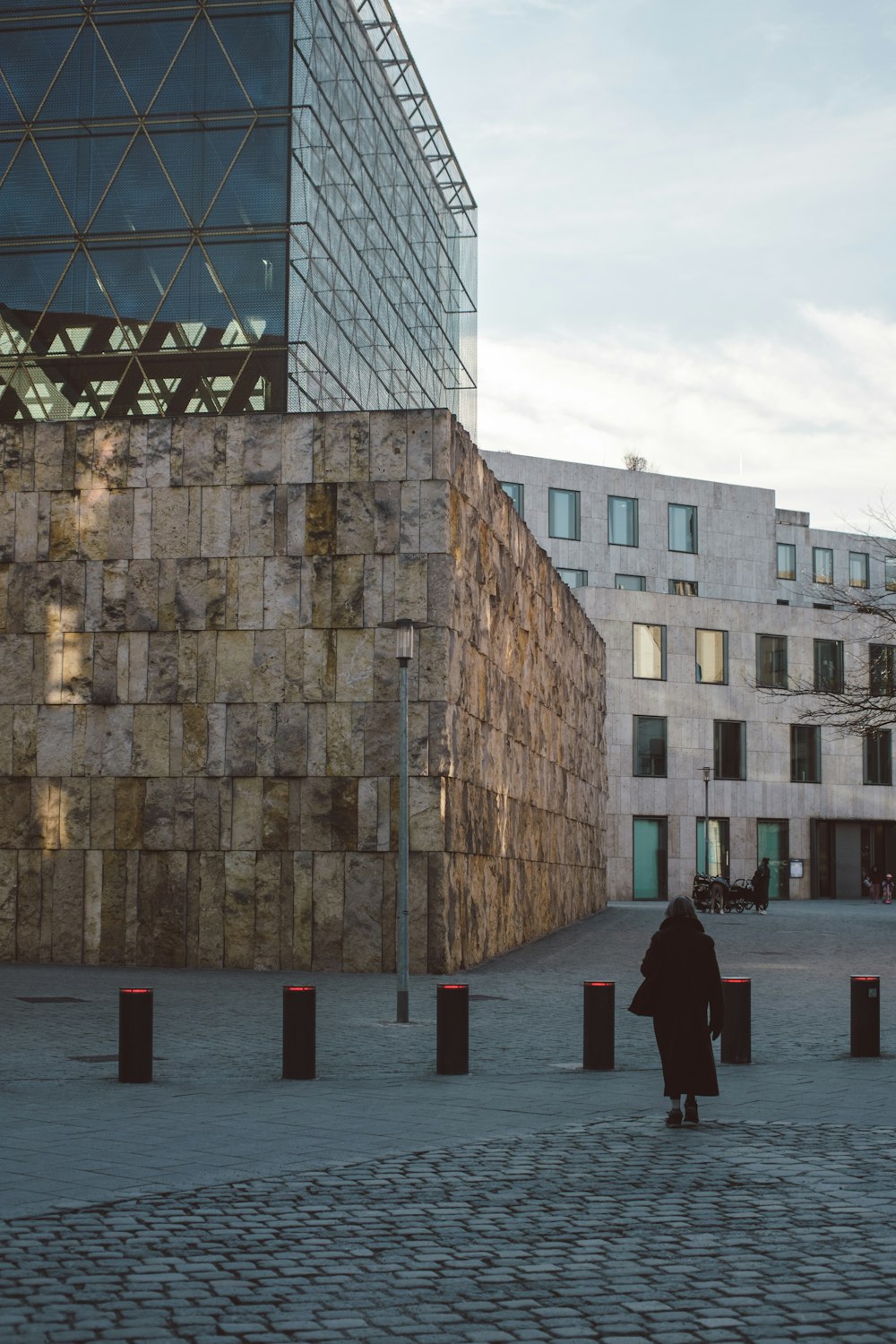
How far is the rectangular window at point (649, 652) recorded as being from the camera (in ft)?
181

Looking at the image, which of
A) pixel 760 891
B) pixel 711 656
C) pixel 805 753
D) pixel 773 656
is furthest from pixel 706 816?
pixel 773 656

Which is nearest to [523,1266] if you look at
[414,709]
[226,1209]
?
[226,1209]

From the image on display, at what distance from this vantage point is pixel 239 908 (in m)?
21.3

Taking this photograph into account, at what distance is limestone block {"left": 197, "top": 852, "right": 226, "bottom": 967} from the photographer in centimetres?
2131

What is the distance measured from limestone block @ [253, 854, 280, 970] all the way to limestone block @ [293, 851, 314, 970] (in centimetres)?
23

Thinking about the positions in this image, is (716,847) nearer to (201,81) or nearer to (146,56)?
(201,81)

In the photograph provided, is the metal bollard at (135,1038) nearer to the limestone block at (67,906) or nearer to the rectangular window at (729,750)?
the limestone block at (67,906)

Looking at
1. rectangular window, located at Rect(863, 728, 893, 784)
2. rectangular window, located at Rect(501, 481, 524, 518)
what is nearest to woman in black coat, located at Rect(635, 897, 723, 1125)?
→ rectangular window, located at Rect(863, 728, 893, 784)

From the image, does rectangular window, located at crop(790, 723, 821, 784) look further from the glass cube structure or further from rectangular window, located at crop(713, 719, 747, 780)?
the glass cube structure

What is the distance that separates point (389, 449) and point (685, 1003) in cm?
1327

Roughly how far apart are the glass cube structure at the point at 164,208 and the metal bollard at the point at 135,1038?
18740 mm

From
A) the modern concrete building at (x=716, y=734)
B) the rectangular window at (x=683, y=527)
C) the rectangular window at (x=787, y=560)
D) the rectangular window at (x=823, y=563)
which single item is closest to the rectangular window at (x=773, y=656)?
the modern concrete building at (x=716, y=734)

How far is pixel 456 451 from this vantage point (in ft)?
72.2

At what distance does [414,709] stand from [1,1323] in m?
Result: 16.2
